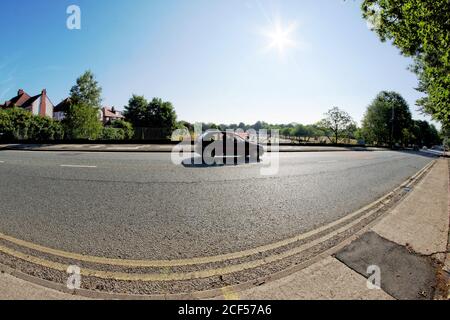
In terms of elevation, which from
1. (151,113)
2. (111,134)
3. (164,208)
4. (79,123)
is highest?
(151,113)

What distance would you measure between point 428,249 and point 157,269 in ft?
13.9

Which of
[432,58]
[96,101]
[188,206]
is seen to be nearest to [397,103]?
[432,58]

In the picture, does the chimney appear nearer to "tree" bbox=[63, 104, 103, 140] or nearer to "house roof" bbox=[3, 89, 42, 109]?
"house roof" bbox=[3, 89, 42, 109]

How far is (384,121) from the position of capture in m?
62.2

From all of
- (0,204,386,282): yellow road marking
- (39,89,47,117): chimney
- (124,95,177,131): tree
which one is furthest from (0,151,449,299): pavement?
(39,89,47,117): chimney

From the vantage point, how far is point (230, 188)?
6719 millimetres

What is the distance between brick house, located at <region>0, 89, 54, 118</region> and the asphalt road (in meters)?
61.2

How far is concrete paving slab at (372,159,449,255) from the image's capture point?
152 inches

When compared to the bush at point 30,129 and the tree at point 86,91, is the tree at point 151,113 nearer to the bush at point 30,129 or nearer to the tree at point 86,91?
the tree at point 86,91

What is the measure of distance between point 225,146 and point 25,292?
11.4 metres

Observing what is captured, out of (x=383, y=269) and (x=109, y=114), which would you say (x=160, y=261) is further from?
(x=109, y=114)

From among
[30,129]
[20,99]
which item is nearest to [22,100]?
[20,99]

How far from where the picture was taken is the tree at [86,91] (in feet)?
107
